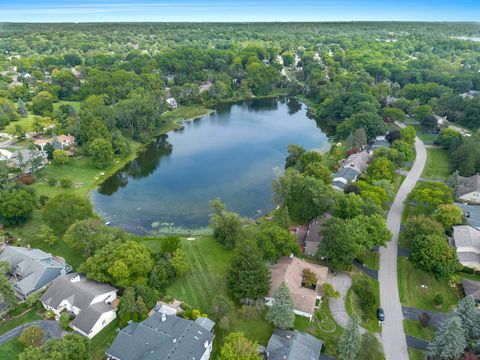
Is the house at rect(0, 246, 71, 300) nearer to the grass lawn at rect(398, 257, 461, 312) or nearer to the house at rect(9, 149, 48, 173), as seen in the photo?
the house at rect(9, 149, 48, 173)

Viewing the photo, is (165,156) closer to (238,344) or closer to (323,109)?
(323,109)

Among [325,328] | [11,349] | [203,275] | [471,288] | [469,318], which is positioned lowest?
[11,349]

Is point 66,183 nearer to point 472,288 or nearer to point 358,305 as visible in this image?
point 358,305

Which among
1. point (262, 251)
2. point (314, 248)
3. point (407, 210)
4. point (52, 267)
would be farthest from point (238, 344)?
point (407, 210)

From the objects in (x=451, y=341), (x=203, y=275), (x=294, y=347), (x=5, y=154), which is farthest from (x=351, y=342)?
(x=5, y=154)

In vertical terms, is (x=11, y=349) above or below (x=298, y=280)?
below

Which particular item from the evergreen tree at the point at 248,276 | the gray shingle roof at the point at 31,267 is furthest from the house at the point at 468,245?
the gray shingle roof at the point at 31,267
